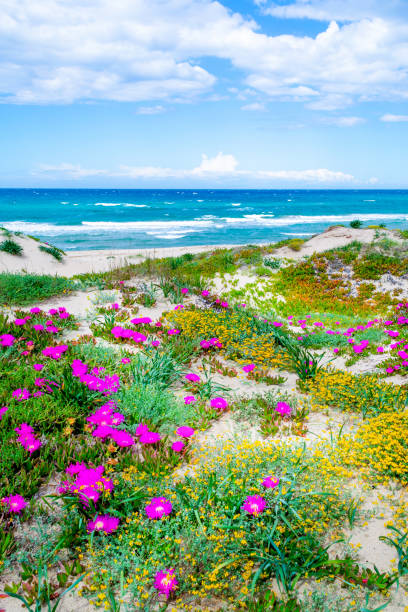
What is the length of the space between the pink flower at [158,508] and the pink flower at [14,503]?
45.1 inches

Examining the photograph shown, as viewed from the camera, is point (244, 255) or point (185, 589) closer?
point (185, 589)

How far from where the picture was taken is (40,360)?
6258 millimetres

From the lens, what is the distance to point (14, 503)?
3393 millimetres

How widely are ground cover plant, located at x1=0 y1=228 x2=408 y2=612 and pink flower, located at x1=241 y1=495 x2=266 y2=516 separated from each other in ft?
0.05

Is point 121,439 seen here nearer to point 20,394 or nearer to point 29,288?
point 20,394

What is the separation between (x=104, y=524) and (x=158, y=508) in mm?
485

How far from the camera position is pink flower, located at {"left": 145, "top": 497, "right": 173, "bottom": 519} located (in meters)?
3.38

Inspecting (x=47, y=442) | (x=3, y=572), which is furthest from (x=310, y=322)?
(x=3, y=572)

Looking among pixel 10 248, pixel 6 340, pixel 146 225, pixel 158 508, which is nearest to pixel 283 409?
pixel 158 508

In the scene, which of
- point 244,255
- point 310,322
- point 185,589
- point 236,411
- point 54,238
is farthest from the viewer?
point 54,238

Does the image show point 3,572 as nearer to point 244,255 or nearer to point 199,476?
point 199,476

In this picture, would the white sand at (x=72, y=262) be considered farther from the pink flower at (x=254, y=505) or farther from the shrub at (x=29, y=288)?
the pink flower at (x=254, y=505)

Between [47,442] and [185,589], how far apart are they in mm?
2171

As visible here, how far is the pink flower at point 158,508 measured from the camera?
3.38 metres
